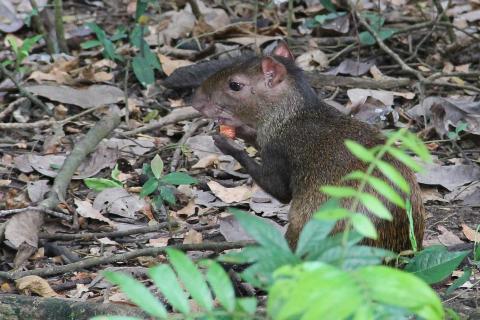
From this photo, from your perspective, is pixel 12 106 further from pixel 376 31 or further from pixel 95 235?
pixel 376 31

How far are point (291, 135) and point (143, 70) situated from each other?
1896 mm

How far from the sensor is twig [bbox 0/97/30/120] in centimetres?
609

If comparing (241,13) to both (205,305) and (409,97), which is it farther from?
(205,305)

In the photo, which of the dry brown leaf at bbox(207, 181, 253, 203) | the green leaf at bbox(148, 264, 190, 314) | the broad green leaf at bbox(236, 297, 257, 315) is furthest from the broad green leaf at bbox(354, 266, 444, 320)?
the dry brown leaf at bbox(207, 181, 253, 203)

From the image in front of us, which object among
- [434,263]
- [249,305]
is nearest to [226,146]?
[434,263]

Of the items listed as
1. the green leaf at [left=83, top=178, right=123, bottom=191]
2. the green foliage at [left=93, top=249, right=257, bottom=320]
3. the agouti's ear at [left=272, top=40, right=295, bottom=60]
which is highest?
the green foliage at [left=93, top=249, right=257, bottom=320]

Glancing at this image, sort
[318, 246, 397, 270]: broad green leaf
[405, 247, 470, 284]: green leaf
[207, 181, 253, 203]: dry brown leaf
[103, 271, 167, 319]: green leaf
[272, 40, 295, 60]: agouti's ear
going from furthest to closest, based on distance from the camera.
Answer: [207, 181, 253, 203]: dry brown leaf → [272, 40, 295, 60]: agouti's ear → [405, 247, 470, 284]: green leaf → [318, 246, 397, 270]: broad green leaf → [103, 271, 167, 319]: green leaf

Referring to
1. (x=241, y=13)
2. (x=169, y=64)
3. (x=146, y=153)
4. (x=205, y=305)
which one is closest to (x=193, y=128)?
(x=146, y=153)

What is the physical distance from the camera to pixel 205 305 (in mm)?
1807

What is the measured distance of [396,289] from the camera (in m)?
1.57

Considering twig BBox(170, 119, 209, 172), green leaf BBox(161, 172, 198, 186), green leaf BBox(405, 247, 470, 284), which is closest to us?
green leaf BBox(405, 247, 470, 284)

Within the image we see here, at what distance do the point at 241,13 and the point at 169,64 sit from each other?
1.23 meters

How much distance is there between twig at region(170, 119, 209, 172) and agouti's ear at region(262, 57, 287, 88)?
104 cm

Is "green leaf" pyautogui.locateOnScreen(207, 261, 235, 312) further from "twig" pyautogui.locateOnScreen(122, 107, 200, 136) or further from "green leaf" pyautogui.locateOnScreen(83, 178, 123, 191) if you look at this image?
"twig" pyautogui.locateOnScreen(122, 107, 200, 136)
